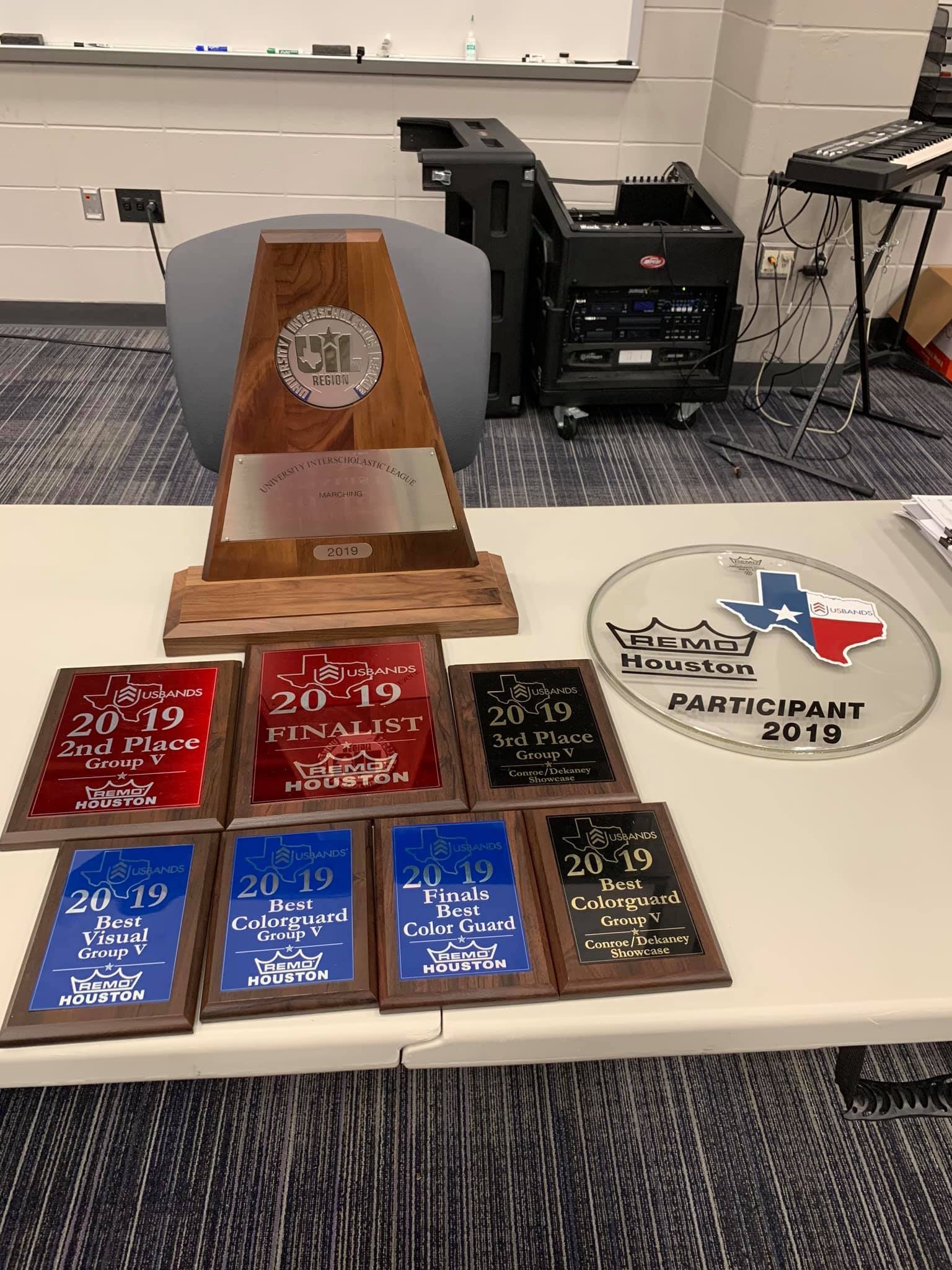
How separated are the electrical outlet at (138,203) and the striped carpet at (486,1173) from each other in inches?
118

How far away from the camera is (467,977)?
674 millimetres

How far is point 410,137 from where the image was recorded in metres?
2.89

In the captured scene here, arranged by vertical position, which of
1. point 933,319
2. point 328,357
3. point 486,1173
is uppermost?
point 328,357

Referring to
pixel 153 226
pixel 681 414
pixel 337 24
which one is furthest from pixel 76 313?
pixel 681 414

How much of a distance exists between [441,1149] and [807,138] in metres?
3.04

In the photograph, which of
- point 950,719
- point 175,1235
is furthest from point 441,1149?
point 950,719

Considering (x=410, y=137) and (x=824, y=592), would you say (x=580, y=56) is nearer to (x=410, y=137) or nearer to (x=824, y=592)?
(x=410, y=137)

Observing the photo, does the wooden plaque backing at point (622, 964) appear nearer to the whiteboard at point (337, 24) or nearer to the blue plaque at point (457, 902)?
the blue plaque at point (457, 902)

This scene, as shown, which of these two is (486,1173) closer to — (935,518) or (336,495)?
(336,495)

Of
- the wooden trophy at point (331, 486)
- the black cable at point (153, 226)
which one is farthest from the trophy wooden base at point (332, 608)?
the black cable at point (153, 226)

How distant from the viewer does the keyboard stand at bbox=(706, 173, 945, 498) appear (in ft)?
8.32

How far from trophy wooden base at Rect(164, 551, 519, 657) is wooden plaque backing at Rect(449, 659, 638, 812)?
0.28ft

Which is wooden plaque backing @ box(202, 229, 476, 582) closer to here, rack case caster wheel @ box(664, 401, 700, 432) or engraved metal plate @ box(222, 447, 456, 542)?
engraved metal plate @ box(222, 447, 456, 542)

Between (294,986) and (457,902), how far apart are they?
0.14 metres
